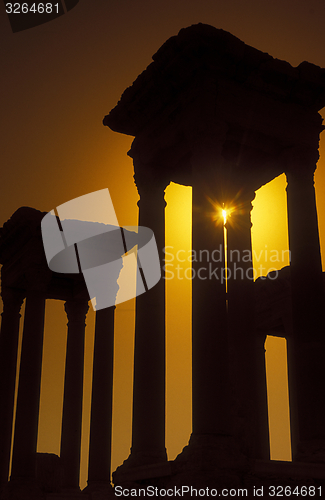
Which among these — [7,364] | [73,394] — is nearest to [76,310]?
[73,394]

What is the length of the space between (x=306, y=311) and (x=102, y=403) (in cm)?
2798

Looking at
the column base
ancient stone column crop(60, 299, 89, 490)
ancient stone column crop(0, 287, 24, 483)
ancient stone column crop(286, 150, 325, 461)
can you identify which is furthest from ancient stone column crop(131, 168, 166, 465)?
ancient stone column crop(60, 299, 89, 490)

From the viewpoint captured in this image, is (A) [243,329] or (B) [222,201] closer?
(B) [222,201]

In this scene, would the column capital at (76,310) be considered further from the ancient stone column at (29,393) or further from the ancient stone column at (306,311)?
the ancient stone column at (306,311)

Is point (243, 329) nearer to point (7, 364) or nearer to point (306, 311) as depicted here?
point (306, 311)

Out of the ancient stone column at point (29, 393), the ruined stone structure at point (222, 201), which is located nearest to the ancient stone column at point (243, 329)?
the ruined stone structure at point (222, 201)

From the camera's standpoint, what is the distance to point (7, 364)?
2072 inches

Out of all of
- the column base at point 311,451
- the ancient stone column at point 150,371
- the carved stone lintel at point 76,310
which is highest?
the carved stone lintel at point 76,310

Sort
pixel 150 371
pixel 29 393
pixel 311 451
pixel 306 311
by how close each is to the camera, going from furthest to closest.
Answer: pixel 29 393 < pixel 150 371 < pixel 306 311 < pixel 311 451

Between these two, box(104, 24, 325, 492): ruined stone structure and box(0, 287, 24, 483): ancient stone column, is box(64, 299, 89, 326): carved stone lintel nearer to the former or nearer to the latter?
box(0, 287, 24, 483): ancient stone column

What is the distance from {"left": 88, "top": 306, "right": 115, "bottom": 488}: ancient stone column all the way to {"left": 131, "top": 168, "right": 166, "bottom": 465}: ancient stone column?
19533mm

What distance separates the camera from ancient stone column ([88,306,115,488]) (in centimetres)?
5044

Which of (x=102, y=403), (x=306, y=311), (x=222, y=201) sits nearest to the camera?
(x=306, y=311)

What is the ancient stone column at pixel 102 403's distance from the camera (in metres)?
50.4
